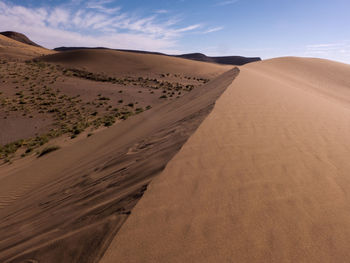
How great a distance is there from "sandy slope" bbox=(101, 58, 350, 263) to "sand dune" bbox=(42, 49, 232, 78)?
112ft

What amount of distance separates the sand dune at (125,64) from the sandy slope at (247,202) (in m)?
34.1

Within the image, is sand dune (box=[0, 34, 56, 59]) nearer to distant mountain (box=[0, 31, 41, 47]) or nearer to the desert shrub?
the desert shrub

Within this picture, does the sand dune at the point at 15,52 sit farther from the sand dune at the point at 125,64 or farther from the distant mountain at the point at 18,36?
the distant mountain at the point at 18,36

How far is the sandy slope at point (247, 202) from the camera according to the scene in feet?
6.22

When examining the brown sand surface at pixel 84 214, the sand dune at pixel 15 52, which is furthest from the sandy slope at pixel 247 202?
the sand dune at pixel 15 52

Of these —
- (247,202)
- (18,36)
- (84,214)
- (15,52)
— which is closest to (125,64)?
(15,52)

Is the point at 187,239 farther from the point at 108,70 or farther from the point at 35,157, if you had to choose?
the point at 108,70

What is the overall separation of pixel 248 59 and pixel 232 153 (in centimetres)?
13604

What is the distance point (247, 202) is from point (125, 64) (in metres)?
42.9

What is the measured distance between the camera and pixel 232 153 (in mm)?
3514

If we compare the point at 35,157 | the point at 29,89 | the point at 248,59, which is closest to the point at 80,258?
the point at 35,157

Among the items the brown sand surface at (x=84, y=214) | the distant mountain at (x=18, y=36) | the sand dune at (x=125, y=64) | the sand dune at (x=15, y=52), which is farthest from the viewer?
the distant mountain at (x=18, y=36)

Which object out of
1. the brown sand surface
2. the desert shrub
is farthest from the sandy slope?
the desert shrub

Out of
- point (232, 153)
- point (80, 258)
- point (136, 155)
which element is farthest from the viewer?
point (136, 155)
